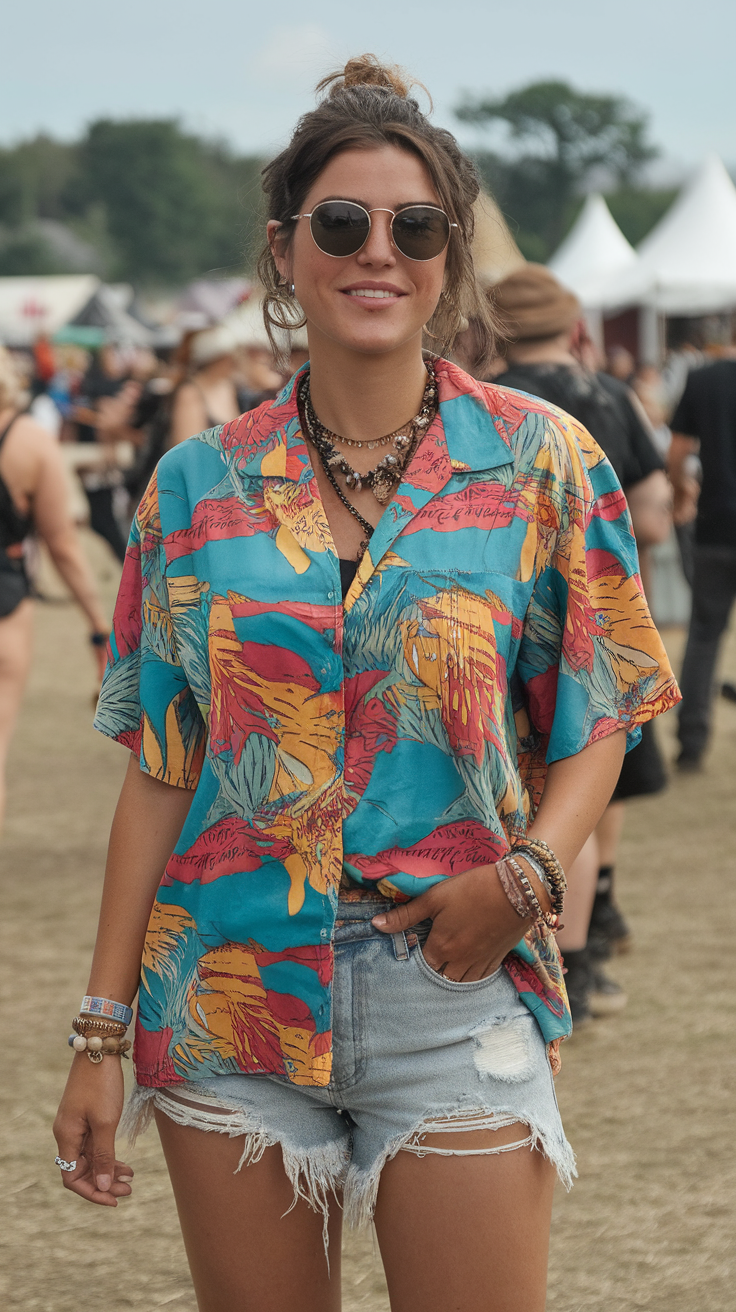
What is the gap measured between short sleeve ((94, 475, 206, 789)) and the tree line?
10788cm

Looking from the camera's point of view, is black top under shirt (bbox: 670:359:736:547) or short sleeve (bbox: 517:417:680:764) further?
black top under shirt (bbox: 670:359:736:547)

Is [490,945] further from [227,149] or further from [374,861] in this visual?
[227,149]

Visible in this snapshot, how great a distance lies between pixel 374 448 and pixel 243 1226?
953mm

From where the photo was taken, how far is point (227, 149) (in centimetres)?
16150

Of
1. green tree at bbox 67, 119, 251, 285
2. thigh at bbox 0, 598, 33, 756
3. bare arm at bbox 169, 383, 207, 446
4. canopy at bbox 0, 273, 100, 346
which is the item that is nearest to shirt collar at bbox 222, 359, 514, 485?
thigh at bbox 0, 598, 33, 756

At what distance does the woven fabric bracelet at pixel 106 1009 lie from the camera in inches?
73.7

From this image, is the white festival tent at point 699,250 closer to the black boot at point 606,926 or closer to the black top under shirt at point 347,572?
the black boot at point 606,926

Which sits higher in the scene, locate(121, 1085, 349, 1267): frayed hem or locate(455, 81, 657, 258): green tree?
locate(455, 81, 657, 258): green tree

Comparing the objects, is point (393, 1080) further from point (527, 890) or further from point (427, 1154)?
point (527, 890)

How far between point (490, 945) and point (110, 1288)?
183 centimetres

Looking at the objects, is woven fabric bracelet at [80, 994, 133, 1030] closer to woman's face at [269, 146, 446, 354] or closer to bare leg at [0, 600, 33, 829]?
woman's face at [269, 146, 446, 354]

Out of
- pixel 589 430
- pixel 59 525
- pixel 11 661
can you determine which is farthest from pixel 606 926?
pixel 59 525

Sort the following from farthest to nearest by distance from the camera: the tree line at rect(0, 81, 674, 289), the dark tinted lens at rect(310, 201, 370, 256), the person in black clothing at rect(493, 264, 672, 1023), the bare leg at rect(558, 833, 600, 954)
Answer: the tree line at rect(0, 81, 674, 289) < the person in black clothing at rect(493, 264, 672, 1023) < the bare leg at rect(558, 833, 600, 954) < the dark tinted lens at rect(310, 201, 370, 256)

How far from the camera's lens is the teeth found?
1.82 meters
